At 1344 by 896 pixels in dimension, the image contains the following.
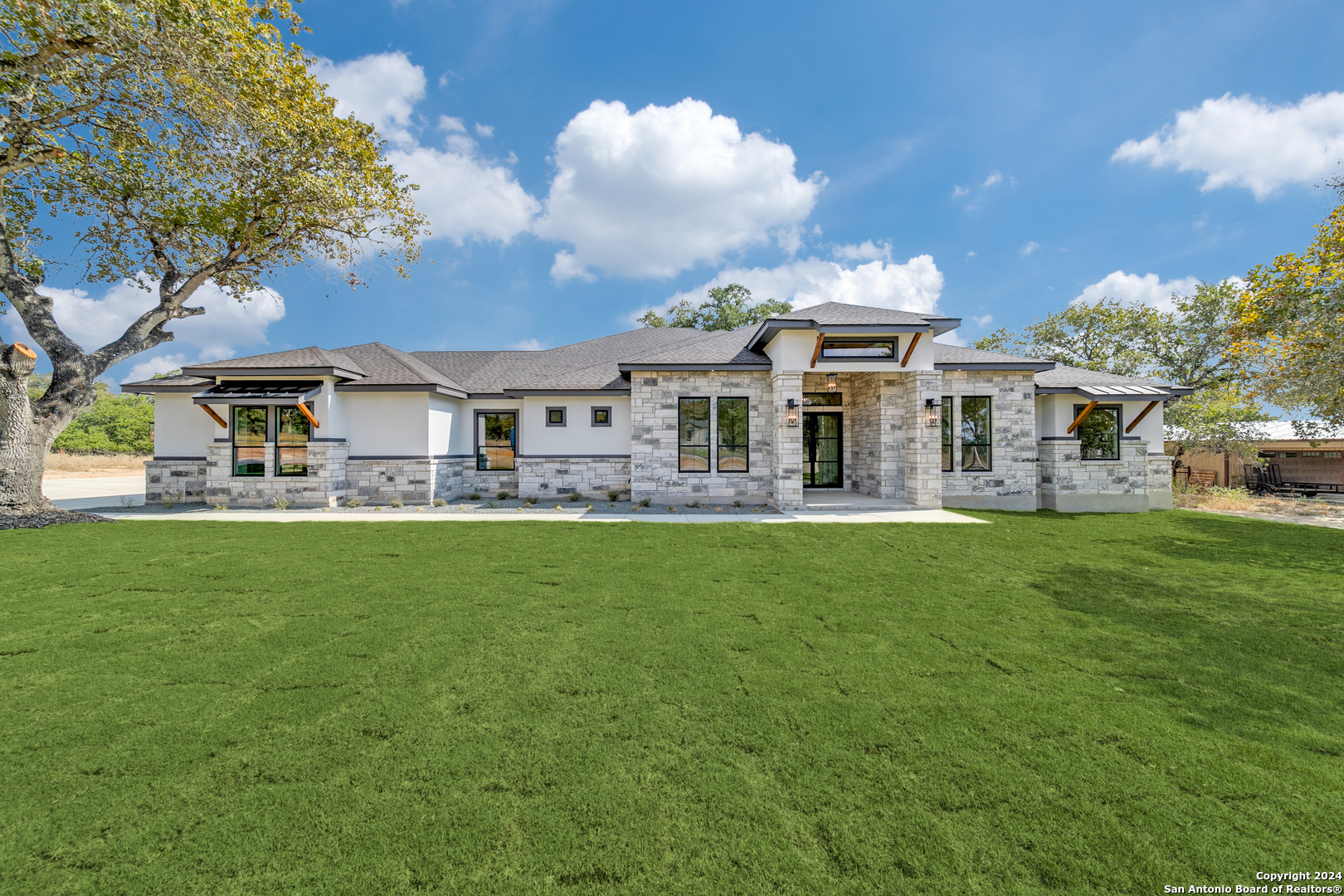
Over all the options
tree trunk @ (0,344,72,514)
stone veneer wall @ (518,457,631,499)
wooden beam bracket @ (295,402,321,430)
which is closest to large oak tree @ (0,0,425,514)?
tree trunk @ (0,344,72,514)

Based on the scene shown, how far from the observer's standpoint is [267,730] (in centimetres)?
286

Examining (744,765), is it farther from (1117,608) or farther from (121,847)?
(1117,608)

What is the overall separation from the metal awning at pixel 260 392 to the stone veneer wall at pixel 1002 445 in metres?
15.0

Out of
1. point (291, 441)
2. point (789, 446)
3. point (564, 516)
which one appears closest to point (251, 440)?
point (291, 441)

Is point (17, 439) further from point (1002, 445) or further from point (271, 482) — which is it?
point (1002, 445)

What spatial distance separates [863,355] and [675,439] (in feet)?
15.3

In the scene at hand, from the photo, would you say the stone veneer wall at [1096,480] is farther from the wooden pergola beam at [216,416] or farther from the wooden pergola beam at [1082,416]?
the wooden pergola beam at [216,416]

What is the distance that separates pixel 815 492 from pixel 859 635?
370 inches

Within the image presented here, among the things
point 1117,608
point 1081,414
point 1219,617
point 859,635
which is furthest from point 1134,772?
point 1081,414

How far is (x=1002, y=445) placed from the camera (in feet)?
39.3

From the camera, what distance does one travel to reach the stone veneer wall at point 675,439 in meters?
11.9

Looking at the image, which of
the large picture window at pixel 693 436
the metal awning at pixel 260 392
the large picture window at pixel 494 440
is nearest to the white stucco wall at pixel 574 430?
the large picture window at pixel 494 440

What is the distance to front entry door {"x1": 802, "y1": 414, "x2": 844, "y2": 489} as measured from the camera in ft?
46.3

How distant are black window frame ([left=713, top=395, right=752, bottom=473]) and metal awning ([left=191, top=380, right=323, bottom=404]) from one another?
9.44m
